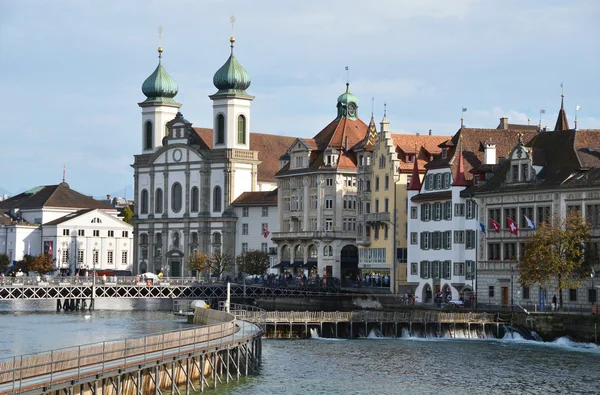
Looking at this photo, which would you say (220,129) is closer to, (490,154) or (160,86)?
(160,86)

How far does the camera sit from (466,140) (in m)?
109

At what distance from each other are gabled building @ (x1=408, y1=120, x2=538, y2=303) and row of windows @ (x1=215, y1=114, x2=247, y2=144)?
2212 inches

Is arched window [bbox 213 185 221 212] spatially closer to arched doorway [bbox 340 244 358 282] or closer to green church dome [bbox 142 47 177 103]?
green church dome [bbox 142 47 177 103]

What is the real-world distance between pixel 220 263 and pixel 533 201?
68392 mm

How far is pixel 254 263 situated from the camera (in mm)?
153750

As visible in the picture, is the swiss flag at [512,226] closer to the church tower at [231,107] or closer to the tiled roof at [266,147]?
the church tower at [231,107]

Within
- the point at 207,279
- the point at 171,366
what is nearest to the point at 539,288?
the point at 171,366

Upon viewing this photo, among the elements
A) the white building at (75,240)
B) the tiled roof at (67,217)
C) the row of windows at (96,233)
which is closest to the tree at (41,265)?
the white building at (75,240)

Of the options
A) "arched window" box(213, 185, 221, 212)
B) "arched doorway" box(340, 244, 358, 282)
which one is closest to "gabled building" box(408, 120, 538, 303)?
"arched doorway" box(340, 244, 358, 282)

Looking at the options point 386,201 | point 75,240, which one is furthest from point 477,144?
point 75,240

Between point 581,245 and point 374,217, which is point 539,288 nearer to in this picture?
point 581,245

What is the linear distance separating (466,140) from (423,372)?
37.6 meters

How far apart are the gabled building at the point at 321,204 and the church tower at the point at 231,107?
17900mm

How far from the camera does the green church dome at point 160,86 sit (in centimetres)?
17962
